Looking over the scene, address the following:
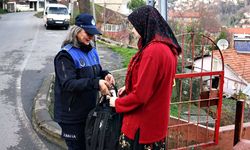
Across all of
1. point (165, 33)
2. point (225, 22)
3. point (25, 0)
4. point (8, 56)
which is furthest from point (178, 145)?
point (25, 0)

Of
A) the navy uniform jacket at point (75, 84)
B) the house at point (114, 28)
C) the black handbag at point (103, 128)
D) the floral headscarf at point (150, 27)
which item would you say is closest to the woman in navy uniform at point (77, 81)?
the navy uniform jacket at point (75, 84)

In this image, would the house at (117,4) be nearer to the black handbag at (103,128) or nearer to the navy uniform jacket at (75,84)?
the navy uniform jacket at (75,84)

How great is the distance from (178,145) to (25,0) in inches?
3167

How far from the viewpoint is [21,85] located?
8.34 meters

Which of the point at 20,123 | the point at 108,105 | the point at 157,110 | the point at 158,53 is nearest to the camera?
the point at 158,53

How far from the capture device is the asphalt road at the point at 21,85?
5016mm

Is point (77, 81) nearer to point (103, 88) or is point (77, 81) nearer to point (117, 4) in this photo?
point (103, 88)

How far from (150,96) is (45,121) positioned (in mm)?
3290

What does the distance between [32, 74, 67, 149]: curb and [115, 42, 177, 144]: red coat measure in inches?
93.9

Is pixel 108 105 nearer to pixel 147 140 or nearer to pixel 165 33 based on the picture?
pixel 147 140

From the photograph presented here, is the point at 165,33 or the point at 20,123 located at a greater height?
the point at 165,33

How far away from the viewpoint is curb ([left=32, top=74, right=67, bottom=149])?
492cm

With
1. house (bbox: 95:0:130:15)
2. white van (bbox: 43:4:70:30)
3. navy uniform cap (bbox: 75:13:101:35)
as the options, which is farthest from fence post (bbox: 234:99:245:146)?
house (bbox: 95:0:130:15)

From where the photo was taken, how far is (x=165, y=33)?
2506mm
